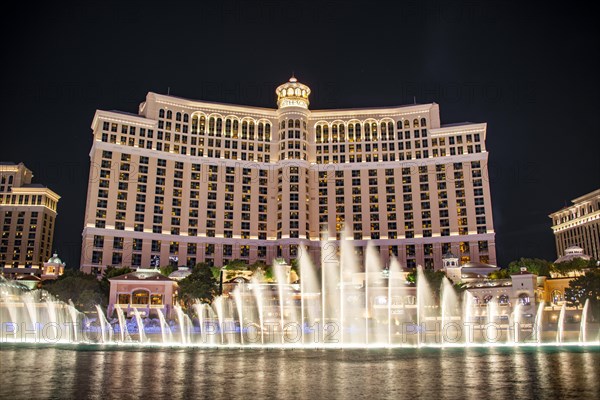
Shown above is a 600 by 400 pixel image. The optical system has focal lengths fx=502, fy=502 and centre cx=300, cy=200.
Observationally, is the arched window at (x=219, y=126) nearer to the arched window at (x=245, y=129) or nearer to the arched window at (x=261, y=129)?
the arched window at (x=245, y=129)

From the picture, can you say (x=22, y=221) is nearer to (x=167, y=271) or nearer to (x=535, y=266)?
(x=167, y=271)

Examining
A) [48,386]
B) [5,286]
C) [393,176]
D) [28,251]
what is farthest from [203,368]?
[28,251]

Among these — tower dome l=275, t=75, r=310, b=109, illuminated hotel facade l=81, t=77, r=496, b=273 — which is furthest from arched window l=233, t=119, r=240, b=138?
tower dome l=275, t=75, r=310, b=109

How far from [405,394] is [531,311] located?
2446 inches

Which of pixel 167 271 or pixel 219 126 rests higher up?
pixel 219 126

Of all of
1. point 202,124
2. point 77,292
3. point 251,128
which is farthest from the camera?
point 251,128

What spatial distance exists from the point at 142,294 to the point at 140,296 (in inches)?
16.9

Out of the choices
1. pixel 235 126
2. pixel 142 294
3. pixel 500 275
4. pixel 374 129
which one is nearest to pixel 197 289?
pixel 142 294

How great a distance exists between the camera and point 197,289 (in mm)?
71438

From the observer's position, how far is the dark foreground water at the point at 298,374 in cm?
1738

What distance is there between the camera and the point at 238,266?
104812 millimetres

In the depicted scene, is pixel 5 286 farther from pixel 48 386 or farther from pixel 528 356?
pixel 528 356

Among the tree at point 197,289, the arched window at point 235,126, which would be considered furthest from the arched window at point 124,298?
the arched window at point 235,126

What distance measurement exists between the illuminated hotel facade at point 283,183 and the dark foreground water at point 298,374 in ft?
267
